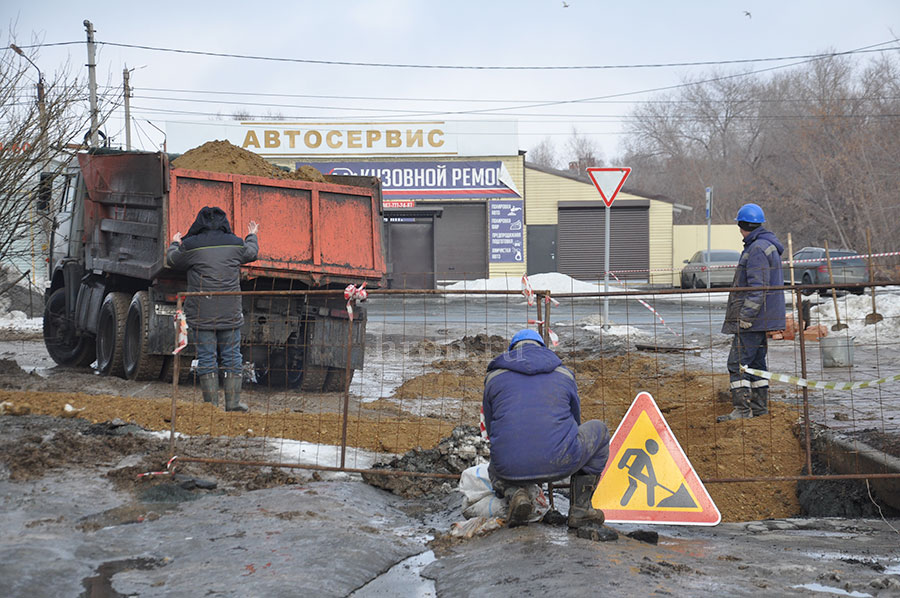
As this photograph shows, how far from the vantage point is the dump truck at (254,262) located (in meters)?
9.66

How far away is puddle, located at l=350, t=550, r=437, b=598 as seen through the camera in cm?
427

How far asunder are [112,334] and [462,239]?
22.8 m

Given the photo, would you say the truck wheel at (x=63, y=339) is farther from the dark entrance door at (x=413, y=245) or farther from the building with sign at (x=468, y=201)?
the dark entrance door at (x=413, y=245)

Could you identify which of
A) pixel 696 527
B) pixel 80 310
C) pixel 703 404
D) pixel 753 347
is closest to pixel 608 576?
pixel 696 527

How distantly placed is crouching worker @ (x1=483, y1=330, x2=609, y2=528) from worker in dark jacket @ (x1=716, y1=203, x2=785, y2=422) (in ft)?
9.91

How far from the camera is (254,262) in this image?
31.6 feet

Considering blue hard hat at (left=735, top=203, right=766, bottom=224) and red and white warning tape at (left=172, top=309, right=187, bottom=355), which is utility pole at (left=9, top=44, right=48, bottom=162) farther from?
blue hard hat at (left=735, top=203, right=766, bottom=224)

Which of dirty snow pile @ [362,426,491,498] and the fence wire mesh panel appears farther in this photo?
the fence wire mesh panel

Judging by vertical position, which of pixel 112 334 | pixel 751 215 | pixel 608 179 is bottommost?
pixel 112 334

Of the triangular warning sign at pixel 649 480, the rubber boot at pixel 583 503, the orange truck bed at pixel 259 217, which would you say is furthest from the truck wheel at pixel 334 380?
the rubber boot at pixel 583 503

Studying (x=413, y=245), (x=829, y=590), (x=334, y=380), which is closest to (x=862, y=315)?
(x=334, y=380)

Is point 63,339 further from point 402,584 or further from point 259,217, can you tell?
point 402,584

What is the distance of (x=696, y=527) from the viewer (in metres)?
5.68

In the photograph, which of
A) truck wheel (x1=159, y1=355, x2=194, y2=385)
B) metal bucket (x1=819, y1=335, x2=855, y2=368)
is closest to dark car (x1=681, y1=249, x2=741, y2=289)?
metal bucket (x1=819, y1=335, x2=855, y2=368)
